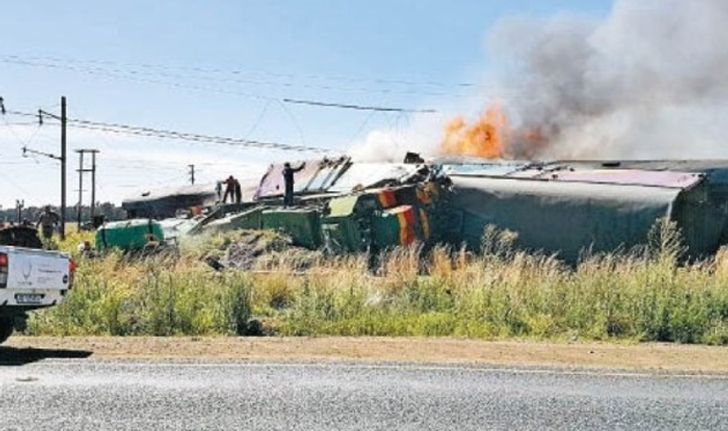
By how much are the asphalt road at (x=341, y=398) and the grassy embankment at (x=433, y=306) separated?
422 centimetres

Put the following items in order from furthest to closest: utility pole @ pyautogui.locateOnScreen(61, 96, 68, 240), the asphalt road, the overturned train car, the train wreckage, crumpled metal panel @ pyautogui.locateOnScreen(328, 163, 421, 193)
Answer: utility pole @ pyautogui.locateOnScreen(61, 96, 68, 240), crumpled metal panel @ pyautogui.locateOnScreen(328, 163, 421, 193), the train wreckage, the overturned train car, the asphalt road

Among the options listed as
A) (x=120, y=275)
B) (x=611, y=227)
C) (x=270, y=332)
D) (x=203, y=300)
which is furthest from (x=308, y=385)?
(x=611, y=227)

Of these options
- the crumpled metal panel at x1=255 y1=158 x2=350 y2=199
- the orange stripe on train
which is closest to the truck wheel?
the orange stripe on train

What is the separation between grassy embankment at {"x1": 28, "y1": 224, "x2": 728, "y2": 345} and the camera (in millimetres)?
13578

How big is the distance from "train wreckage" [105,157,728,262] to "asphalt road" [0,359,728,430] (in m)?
14.6

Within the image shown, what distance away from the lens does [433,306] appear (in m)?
16.0

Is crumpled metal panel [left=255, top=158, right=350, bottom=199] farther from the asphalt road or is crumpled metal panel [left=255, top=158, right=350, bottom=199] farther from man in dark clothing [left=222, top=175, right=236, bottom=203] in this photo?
the asphalt road

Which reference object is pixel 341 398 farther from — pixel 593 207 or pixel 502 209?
pixel 502 209

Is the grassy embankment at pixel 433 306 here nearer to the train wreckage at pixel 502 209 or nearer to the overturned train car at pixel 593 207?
the overturned train car at pixel 593 207

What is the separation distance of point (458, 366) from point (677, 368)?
2.47 meters

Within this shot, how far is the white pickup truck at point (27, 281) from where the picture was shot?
33.8 feet

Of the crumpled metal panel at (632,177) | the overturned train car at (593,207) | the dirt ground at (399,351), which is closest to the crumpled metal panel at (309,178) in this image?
the overturned train car at (593,207)

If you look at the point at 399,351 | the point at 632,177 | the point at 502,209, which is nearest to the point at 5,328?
the point at 399,351

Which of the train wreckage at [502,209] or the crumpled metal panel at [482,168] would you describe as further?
the crumpled metal panel at [482,168]
